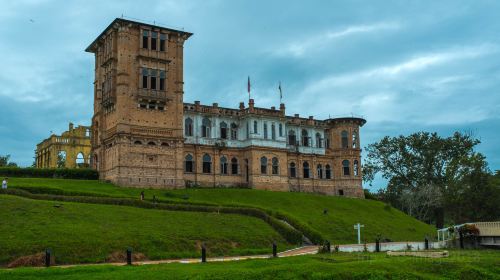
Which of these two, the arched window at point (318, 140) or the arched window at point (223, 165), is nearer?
the arched window at point (223, 165)

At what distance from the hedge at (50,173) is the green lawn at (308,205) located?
3.51 m

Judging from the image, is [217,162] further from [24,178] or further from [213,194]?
[24,178]

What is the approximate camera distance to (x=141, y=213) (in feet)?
149

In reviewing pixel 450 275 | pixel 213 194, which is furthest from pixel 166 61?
pixel 450 275

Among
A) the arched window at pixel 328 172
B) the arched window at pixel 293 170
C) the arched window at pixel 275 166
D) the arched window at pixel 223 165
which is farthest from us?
the arched window at pixel 328 172

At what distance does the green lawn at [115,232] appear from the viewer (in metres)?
33.4

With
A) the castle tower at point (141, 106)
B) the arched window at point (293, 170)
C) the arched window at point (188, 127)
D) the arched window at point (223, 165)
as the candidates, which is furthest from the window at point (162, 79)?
the arched window at point (293, 170)

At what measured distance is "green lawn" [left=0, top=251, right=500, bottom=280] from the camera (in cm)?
2430

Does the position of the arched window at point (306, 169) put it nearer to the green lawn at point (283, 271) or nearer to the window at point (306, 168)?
the window at point (306, 168)

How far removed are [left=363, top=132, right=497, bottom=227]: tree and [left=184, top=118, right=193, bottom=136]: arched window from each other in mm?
31026

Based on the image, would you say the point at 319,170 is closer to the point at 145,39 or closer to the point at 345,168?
the point at 345,168

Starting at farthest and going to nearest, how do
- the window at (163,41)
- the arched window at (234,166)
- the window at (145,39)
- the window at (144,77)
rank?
the arched window at (234,166), the window at (163,41), the window at (145,39), the window at (144,77)

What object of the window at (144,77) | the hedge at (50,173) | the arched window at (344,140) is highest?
the window at (144,77)

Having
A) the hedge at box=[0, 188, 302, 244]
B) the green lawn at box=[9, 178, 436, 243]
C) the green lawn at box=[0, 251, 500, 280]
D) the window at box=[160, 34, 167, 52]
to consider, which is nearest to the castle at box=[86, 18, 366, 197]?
the window at box=[160, 34, 167, 52]
